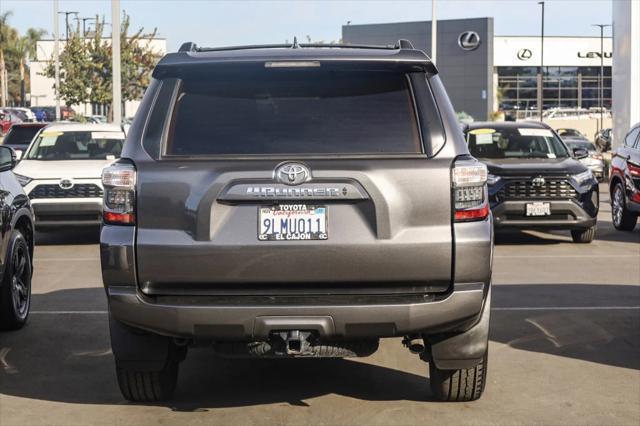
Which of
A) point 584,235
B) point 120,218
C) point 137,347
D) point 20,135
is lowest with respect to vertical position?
point 584,235

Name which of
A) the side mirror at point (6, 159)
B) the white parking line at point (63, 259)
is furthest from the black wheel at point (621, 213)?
the side mirror at point (6, 159)

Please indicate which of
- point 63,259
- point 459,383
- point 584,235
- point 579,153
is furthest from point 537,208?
point 459,383

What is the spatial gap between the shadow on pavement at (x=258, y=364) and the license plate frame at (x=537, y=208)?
4395mm

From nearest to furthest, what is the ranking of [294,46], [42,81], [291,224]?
[291,224], [294,46], [42,81]

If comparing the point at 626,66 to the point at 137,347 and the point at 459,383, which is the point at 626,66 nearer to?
the point at 459,383

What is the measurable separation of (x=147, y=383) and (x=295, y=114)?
1.76 meters

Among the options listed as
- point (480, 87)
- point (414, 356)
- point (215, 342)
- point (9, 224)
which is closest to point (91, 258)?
point (9, 224)

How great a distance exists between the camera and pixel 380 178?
5.34 m

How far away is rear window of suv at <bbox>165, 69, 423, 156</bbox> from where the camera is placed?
5.47 m

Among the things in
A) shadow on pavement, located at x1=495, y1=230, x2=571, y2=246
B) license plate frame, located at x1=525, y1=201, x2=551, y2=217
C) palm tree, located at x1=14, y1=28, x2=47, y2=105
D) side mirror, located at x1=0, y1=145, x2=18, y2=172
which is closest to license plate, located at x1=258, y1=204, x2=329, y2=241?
side mirror, located at x1=0, y1=145, x2=18, y2=172

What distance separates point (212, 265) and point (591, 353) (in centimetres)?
342

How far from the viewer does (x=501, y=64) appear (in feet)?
295

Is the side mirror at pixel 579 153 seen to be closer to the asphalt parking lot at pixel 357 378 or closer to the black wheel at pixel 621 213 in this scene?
the black wheel at pixel 621 213

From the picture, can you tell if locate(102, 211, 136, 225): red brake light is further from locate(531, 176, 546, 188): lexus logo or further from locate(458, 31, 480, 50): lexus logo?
locate(458, 31, 480, 50): lexus logo
